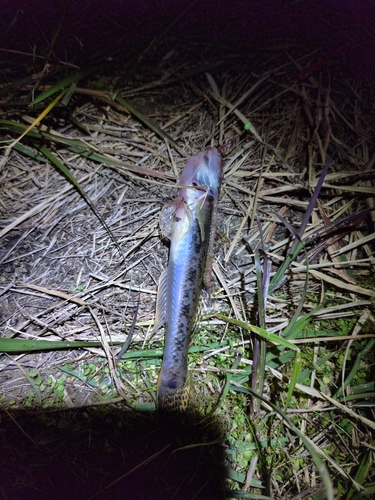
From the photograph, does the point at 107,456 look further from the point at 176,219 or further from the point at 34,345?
the point at 176,219

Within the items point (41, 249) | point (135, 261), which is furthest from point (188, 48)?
point (41, 249)

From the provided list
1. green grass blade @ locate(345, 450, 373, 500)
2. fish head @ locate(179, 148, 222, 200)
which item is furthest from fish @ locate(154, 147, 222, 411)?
green grass blade @ locate(345, 450, 373, 500)

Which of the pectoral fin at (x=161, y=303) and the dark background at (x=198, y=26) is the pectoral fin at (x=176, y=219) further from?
the dark background at (x=198, y=26)

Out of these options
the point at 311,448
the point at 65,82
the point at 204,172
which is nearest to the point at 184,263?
the point at 204,172

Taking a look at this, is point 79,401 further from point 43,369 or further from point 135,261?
point 135,261

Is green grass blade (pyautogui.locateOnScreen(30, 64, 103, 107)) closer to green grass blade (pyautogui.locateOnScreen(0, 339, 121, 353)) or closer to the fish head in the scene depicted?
the fish head

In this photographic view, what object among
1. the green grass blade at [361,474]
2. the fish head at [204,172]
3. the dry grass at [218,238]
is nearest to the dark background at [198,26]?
A: the dry grass at [218,238]

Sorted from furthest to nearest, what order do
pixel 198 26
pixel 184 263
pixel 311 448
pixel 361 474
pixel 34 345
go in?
pixel 198 26 → pixel 184 263 → pixel 34 345 → pixel 361 474 → pixel 311 448
